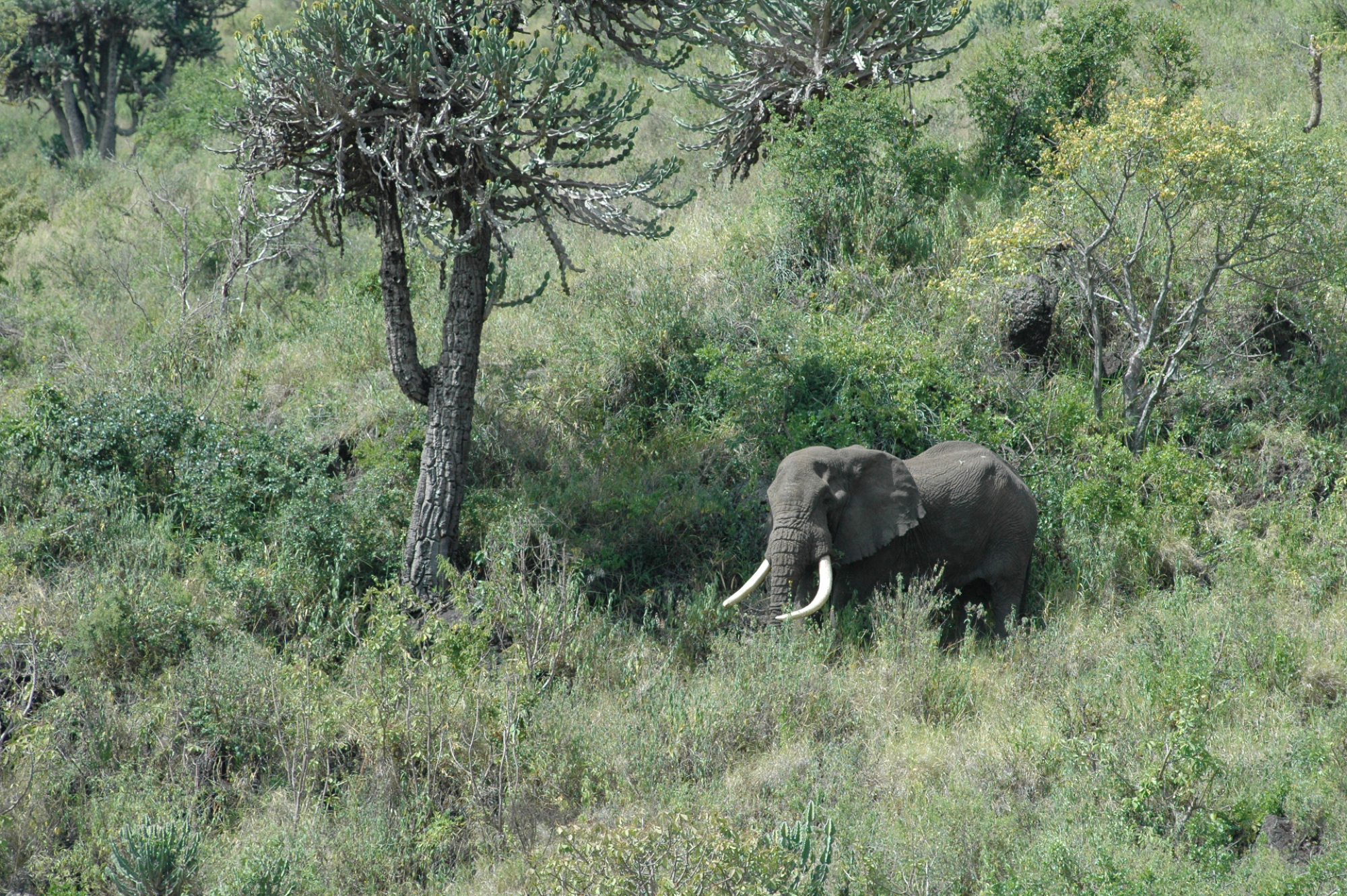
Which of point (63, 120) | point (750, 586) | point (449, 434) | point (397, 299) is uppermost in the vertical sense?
point (63, 120)

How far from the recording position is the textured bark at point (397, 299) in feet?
28.8

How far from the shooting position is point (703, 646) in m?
8.27

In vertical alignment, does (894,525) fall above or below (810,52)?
below

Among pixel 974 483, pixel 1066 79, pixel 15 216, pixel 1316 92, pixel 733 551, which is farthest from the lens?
pixel 15 216

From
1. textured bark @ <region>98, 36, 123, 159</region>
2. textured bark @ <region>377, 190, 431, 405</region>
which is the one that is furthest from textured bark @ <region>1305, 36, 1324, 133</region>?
textured bark @ <region>98, 36, 123, 159</region>

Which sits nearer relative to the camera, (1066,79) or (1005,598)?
(1005,598)

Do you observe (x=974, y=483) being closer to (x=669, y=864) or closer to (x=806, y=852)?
(x=806, y=852)

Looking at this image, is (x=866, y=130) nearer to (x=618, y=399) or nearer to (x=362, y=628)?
(x=618, y=399)

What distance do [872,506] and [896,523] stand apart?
22 cm

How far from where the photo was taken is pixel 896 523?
8.00 metres

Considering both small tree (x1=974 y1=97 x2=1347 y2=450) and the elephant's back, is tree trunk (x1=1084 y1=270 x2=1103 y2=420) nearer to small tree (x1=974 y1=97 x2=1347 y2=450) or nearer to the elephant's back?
small tree (x1=974 y1=97 x2=1347 y2=450)

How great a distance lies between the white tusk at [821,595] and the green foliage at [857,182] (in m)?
Answer: 5.15

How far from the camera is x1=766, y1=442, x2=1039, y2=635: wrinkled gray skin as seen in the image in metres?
7.82

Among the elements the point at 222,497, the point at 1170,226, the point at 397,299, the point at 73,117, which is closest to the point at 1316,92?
the point at 1170,226
